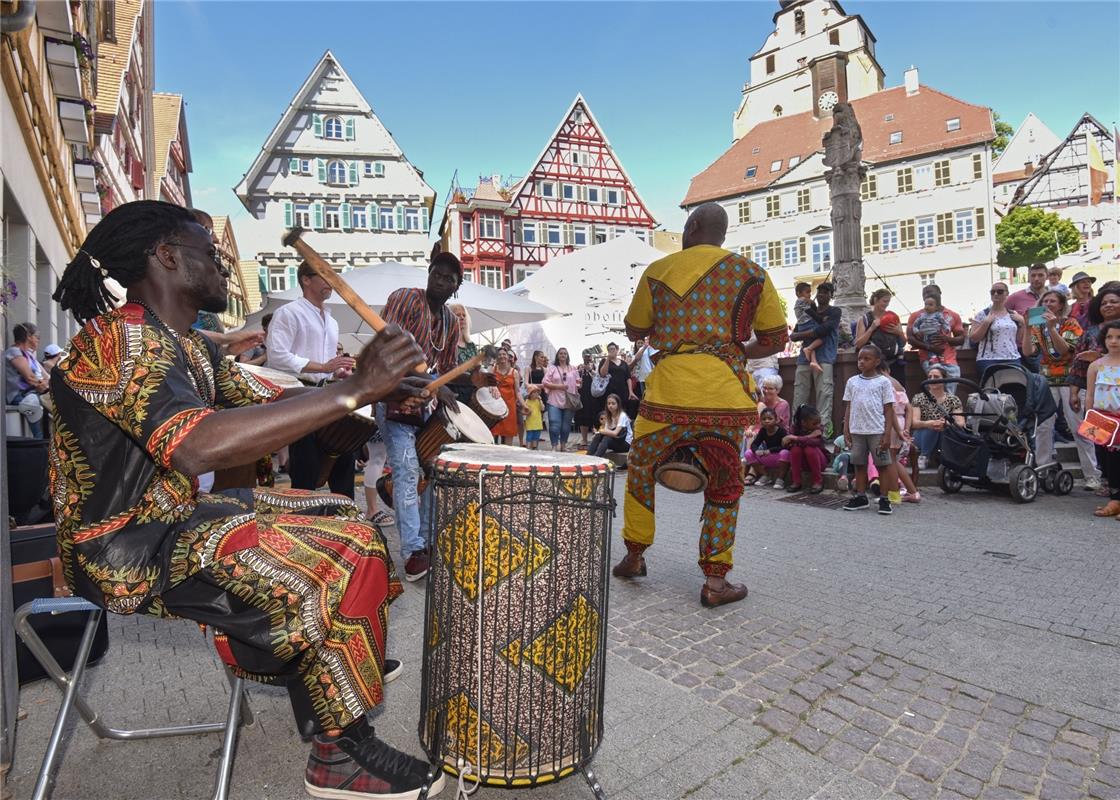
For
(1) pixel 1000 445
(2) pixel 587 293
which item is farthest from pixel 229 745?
(2) pixel 587 293

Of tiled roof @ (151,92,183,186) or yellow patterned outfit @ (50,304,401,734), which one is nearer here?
yellow patterned outfit @ (50,304,401,734)

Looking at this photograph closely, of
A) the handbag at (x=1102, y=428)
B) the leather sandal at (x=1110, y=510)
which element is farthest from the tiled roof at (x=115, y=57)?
the leather sandal at (x=1110, y=510)

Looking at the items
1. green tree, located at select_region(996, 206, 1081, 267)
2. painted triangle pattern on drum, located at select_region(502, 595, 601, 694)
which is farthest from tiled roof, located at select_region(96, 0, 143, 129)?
green tree, located at select_region(996, 206, 1081, 267)

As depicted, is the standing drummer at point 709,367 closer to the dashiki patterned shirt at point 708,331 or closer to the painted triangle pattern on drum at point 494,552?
the dashiki patterned shirt at point 708,331

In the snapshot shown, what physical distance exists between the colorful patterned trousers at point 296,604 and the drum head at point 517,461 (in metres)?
0.34

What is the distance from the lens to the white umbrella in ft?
32.1

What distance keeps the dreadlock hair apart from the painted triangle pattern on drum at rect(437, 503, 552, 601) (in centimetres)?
118

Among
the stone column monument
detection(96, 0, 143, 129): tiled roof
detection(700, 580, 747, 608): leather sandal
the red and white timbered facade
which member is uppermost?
the red and white timbered facade

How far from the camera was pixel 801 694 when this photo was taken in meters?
2.78

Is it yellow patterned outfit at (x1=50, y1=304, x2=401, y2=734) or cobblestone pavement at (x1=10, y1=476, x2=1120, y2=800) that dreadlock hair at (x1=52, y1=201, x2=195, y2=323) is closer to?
yellow patterned outfit at (x1=50, y1=304, x2=401, y2=734)

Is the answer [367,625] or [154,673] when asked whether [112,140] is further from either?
[367,625]

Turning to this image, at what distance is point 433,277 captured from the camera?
14.3 feet

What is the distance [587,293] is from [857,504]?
10451 mm

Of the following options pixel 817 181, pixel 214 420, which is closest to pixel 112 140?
pixel 214 420
